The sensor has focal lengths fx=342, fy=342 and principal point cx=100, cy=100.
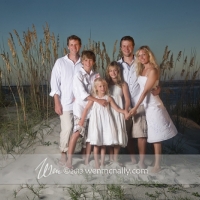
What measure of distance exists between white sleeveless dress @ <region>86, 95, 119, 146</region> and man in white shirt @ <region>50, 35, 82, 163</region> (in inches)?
10.3

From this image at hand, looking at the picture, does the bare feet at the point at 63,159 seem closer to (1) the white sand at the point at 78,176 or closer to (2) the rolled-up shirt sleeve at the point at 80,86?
(1) the white sand at the point at 78,176

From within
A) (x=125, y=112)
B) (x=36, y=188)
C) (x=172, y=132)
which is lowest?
(x=36, y=188)

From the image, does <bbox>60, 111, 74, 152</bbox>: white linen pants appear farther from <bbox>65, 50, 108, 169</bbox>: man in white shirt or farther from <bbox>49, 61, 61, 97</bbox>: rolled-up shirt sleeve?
<bbox>49, 61, 61, 97</bbox>: rolled-up shirt sleeve

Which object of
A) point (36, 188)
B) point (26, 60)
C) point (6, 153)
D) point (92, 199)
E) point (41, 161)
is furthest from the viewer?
point (26, 60)

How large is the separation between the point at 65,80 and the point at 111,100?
0.49 m

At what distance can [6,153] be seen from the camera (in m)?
3.84

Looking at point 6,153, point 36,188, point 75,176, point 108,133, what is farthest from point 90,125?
point 6,153

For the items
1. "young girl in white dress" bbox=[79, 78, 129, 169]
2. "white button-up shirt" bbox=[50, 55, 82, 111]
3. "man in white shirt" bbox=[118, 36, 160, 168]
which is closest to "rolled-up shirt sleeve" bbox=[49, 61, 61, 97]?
"white button-up shirt" bbox=[50, 55, 82, 111]

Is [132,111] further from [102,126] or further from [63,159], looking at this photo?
[63,159]

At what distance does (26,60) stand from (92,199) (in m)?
2.21

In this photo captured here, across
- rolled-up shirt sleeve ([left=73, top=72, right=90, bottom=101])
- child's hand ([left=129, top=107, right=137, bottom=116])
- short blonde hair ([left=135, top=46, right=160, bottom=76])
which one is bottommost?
child's hand ([left=129, top=107, right=137, bottom=116])

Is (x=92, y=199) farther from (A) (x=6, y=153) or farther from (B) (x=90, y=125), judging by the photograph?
(A) (x=6, y=153)

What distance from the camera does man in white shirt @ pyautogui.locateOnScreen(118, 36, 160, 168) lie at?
3.20m

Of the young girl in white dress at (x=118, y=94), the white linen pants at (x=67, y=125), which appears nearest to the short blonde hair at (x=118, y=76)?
the young girl in white dress at (x=118, y=94)
